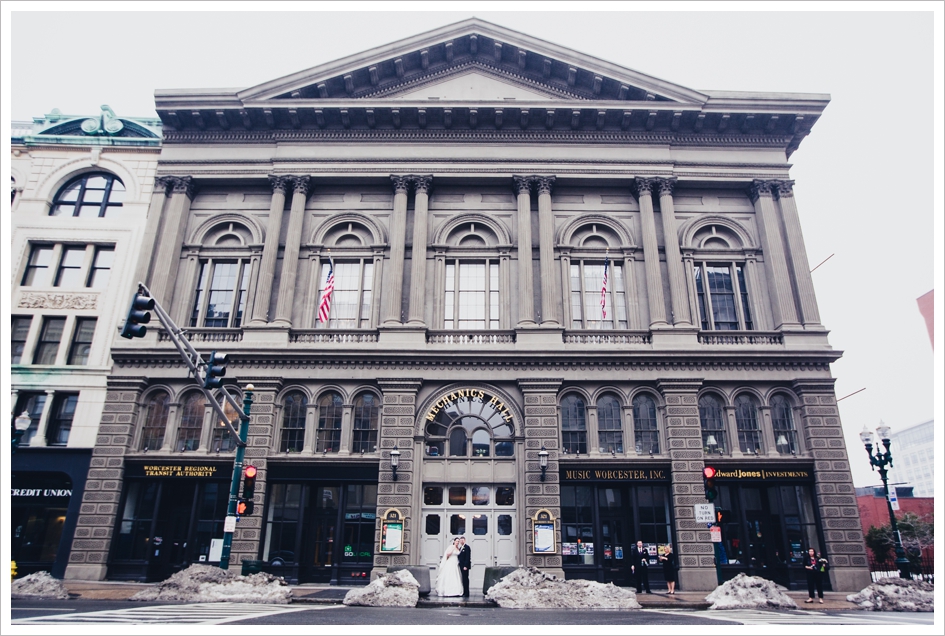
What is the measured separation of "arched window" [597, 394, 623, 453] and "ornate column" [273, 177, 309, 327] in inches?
547

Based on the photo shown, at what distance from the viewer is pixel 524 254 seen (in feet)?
90.7

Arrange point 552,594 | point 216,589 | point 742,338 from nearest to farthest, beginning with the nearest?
1. point 552,594
2. point 216,589
3. point 742,338

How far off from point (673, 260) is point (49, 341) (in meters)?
28.5

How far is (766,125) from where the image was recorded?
29.2 metres

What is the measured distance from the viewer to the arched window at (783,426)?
25.2 meters

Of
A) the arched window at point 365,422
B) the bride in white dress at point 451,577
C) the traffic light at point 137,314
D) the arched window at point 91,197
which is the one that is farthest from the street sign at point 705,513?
the arched window at point 91,197

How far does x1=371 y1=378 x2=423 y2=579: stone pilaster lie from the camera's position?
23.3 meters

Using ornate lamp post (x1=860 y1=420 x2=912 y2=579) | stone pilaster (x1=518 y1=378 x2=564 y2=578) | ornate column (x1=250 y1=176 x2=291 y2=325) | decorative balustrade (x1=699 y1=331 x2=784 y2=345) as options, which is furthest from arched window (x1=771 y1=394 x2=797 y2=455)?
ornate column (x1=250 y1=176 x2=291 y2=325)

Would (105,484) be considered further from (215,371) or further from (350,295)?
(350,295)

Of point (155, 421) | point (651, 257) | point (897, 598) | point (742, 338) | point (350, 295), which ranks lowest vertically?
point (897, 598)

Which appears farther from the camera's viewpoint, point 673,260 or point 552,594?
point 673,260

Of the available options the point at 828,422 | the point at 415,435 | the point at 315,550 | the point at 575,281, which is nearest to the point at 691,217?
the point at 575,281

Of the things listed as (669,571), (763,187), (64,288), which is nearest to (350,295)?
(64,288)

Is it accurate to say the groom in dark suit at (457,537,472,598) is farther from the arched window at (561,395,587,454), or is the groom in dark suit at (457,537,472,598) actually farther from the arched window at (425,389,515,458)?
the arched window at (561,395,587,454)
